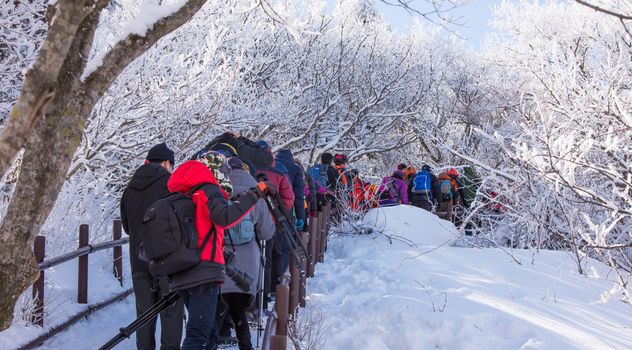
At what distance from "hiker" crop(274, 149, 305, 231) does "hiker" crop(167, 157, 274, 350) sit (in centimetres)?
315

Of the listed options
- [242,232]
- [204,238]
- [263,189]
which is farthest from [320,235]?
[204,238]

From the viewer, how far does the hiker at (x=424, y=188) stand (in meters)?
14.2

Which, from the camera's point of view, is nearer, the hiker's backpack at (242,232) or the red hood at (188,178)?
the red hood at (188,178)

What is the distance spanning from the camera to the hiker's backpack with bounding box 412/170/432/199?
1423cm

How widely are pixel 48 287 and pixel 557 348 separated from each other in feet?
16.8

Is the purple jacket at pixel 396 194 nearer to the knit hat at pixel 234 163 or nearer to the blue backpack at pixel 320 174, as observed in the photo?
the blue backpack at pixel 320 174

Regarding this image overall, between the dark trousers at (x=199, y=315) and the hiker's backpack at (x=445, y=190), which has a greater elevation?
the hiker's backpack at (x=445, y=190)

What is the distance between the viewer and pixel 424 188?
14266 millimetres

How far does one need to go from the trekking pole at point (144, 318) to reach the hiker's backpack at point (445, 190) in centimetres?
1073

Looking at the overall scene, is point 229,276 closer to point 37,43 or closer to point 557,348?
point 557,348

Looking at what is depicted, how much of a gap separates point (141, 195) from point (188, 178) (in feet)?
2.91

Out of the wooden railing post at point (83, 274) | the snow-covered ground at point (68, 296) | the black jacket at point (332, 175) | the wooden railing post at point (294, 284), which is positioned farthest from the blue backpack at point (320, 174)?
the wooden railing post at point (294, 284)

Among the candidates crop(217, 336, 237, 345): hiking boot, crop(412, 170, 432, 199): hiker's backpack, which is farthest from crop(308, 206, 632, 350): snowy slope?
crop(412, 170, 432, 199): hiker's backpack

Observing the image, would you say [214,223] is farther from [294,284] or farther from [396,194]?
[396,194]
